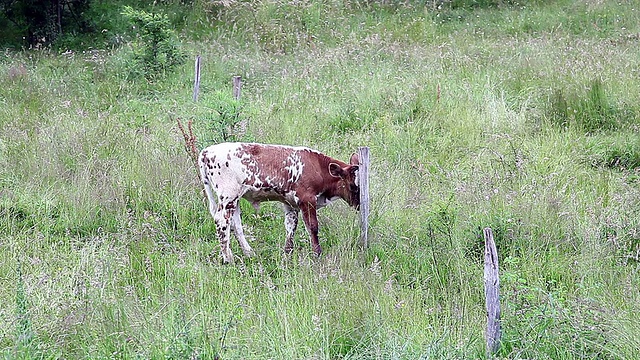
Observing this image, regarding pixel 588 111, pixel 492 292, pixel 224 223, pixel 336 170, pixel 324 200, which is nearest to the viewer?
pixel 492 292

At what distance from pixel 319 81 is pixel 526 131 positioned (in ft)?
13.5

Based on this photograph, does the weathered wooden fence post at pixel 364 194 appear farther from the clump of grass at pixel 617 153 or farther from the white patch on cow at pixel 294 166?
the clump of grass at pixel 617 153

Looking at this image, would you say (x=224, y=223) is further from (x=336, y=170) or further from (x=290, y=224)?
(x=336, y=170)

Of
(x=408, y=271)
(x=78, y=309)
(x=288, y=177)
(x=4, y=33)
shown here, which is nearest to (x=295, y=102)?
(x=288, y=177)

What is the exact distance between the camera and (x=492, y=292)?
462 cm

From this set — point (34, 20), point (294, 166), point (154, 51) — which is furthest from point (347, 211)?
point (34, 20)

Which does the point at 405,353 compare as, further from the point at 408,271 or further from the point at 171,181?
the point at 171,181

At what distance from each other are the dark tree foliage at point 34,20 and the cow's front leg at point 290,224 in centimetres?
1295

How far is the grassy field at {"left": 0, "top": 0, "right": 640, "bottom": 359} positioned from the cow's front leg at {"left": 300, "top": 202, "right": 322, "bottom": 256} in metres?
0.17

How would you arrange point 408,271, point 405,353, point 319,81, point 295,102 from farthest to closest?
point 319,81 → point 295,102 → point 408,271 → point 405,353

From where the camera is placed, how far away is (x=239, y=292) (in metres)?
5.75

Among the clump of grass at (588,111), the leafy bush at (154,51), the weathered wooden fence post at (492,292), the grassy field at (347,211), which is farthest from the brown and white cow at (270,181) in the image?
the leafy bush at (154,51)

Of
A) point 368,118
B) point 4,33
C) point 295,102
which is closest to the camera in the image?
point 368,118

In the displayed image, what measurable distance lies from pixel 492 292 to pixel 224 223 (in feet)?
9.53
